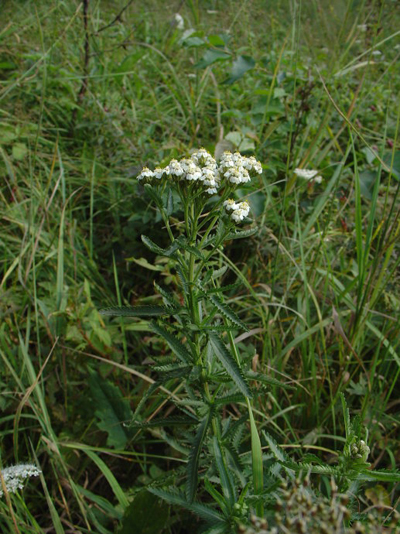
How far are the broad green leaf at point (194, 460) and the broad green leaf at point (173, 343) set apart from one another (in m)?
0.18

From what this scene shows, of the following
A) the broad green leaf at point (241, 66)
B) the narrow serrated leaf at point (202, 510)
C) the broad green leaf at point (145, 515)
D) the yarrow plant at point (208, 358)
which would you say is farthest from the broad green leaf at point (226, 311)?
the broad green leaf at point (241, 66)

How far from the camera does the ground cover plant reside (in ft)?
4.28

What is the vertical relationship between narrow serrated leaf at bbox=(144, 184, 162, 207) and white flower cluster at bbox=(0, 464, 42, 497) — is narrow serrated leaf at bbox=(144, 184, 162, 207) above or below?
above

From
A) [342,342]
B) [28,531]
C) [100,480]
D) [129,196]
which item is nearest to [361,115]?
[129,196]

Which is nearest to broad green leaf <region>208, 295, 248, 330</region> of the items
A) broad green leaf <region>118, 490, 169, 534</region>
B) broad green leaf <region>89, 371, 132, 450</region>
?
broad green leaf <region>118, 490, 169, 534</region>

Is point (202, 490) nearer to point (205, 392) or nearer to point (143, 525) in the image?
point (143, 525)

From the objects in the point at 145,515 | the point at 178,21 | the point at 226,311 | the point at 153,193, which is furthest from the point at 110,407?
the point at 178,21

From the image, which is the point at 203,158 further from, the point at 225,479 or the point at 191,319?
the point at 225,479

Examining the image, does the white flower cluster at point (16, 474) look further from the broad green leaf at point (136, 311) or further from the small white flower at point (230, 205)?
the small white flower at point (230, 205)

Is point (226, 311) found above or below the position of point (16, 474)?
above

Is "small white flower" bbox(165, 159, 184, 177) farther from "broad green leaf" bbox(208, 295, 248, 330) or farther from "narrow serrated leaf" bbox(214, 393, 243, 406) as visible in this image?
"narrow serrated leaf" bbox(214, 393, 243, 406)

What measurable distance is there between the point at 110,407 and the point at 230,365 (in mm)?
833

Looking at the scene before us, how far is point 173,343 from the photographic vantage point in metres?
1.35

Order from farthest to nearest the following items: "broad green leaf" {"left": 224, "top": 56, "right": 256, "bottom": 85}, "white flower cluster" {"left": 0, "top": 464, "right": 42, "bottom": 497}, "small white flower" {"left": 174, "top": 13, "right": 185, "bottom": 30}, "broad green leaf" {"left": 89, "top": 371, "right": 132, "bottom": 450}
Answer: "small white flower" {"left": 174, "top": 13, "right": 185, "bottom": 30}, "broad green leaf" {"left": 224, "top": 56, "right": 256, "bottom": 85}, "broad green leaf" {"left": 89, "top": 371, "right": 132, "bottom": 450}, "white flower cluster" {"left": 0, "top": 464, "right": 42, "bottom": 497}
